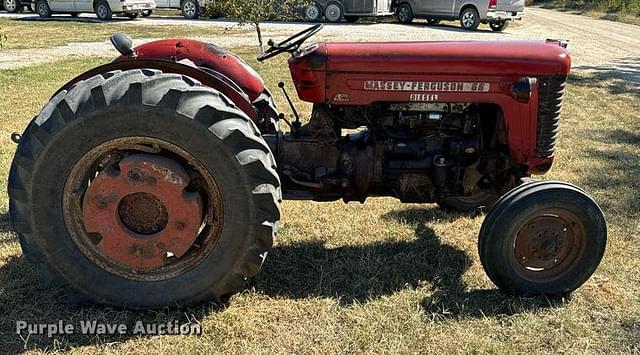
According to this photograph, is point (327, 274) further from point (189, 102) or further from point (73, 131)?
point (73, 131)

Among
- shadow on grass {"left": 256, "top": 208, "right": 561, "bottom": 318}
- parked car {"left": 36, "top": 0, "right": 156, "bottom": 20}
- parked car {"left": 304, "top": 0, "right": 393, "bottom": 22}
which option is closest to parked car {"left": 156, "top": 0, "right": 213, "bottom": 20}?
parked car {"left": 36, "top": 0, "right": 156, "bottom": 20}

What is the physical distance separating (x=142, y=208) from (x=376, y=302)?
1472 mm

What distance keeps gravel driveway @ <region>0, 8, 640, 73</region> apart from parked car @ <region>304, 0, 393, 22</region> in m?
0.58

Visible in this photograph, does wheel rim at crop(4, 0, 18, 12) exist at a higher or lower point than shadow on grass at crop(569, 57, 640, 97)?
higher

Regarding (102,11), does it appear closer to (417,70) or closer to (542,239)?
(417,70)

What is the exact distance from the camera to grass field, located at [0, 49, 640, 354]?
3.10m

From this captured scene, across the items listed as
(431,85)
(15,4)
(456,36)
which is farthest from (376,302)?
(15,4)

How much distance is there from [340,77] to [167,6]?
2243 centimetres

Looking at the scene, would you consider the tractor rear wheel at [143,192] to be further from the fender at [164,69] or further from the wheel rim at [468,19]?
the wheel rim at [468,19]

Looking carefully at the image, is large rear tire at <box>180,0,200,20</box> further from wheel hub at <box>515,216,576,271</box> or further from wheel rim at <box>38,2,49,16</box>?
wheel hub at <box>515,216,576,271</box>

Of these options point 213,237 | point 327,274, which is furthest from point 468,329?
point 213,237

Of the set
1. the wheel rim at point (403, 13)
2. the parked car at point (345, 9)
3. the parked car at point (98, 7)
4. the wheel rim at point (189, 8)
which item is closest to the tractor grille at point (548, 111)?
the parked car at point (345, 9)

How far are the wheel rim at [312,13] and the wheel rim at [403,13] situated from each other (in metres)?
3.15

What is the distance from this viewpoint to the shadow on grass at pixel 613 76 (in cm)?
1051
